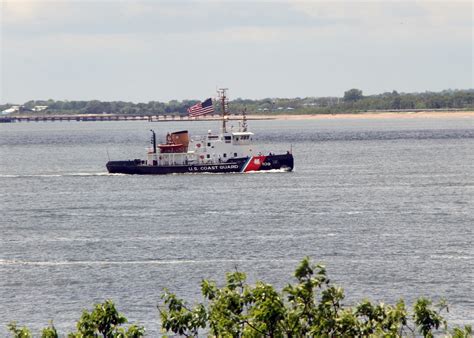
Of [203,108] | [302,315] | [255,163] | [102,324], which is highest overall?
[203,108]

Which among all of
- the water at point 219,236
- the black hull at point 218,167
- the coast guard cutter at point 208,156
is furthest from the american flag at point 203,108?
the water at point 219,236

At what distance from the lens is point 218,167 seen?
127m

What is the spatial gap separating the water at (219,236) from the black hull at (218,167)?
1.20 metres

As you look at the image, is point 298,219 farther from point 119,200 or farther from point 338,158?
point 338,158

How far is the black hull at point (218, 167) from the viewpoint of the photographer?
5012 inches

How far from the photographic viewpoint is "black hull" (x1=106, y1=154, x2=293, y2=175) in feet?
418

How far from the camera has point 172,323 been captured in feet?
104

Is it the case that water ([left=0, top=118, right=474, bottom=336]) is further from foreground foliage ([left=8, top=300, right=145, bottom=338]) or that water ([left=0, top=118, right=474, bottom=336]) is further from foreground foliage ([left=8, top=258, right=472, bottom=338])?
foreground foliage ([left=8, top=258, right=472, bottom=338])

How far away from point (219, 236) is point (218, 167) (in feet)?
166

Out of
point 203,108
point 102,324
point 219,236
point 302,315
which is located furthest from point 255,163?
point 302,315

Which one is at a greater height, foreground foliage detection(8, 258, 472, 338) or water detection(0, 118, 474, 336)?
foreground foliage detection(8, 258, 472, 338)

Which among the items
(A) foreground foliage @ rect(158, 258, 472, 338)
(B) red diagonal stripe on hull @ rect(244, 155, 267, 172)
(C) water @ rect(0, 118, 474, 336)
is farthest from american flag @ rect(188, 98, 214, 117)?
(A) foreground foliage @ rect(158, 258, 472, 338)

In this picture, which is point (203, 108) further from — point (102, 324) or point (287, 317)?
point (287, 317)

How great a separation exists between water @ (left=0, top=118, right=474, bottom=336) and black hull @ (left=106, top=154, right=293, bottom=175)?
120cm
